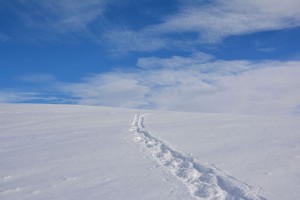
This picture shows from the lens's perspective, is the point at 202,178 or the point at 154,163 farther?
the point at 154,163

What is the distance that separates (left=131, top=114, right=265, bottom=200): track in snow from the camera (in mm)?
4816

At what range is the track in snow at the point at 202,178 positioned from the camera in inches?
190

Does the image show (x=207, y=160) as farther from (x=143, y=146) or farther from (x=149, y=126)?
(x=149, y=126)

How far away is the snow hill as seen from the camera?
16.6ft

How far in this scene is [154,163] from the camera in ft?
21.8

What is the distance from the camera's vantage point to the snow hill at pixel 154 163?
505 cm

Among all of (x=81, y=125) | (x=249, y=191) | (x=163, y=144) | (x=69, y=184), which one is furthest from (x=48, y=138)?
(x=249, y=191)

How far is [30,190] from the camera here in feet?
17.6

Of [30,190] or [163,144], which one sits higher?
[163,144]

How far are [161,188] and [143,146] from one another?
3306 mm

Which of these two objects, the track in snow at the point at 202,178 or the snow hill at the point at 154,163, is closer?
the track in snow at the point at 202,178

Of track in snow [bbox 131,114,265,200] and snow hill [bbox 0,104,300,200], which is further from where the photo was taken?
snow hill [bbox 0,104,300,200]

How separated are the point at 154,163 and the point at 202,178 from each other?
1231mm

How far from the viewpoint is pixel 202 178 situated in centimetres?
569
